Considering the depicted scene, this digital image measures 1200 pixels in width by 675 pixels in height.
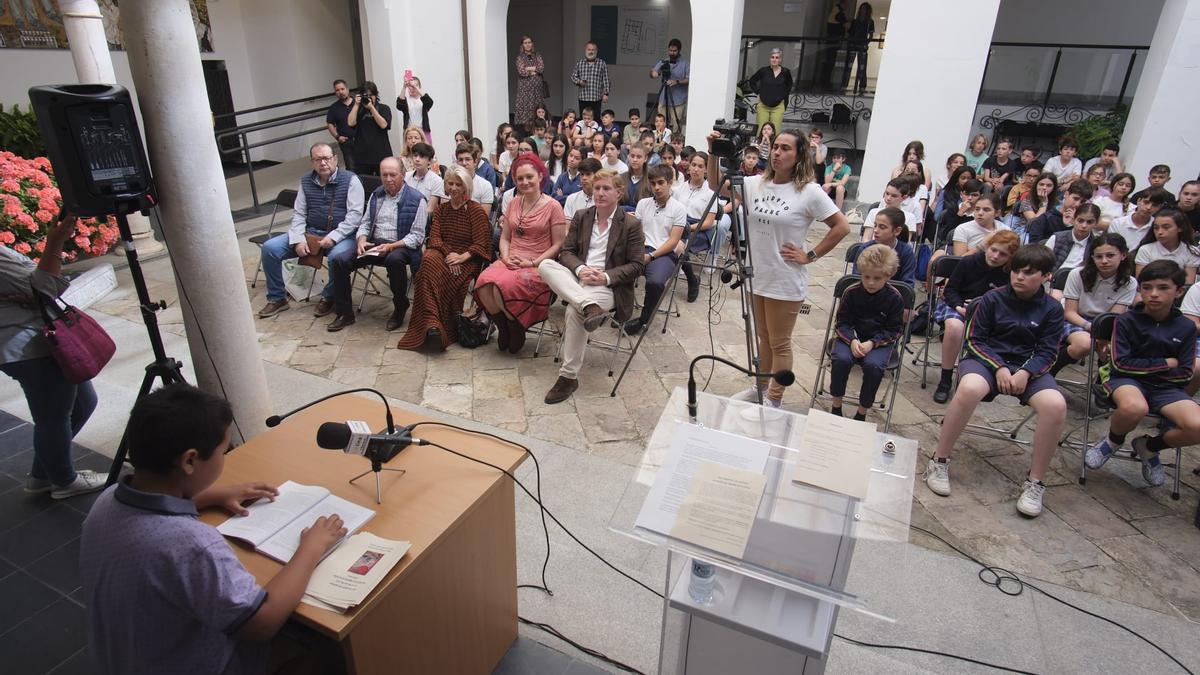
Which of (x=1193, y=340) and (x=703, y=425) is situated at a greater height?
(x=703, y=425)

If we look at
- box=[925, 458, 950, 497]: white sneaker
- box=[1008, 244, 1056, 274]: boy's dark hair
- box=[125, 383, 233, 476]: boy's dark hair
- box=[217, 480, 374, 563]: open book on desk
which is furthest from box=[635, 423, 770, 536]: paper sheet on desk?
box=[1008, 244, 1056, 274]: boy's dark hair

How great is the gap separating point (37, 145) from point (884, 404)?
7272 mm

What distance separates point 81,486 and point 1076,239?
617 cm

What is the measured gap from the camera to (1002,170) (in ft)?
25.4

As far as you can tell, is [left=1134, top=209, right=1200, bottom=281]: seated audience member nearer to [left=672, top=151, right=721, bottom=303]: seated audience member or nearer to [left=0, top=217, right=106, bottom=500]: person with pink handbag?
[left=672, top=151, right=721, bottom=303]: seated audience member

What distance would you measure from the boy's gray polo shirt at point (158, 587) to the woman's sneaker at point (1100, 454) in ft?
12.7

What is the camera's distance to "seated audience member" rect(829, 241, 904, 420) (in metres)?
3.66

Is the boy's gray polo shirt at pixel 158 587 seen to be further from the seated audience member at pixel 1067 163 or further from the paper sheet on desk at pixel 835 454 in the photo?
the seated audience member at pixel 1067 163

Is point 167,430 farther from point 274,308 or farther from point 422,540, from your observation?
point 274,308

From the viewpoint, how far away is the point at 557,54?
13.6 metres

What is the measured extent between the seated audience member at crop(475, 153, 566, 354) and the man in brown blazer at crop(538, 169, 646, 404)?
0.58 ft

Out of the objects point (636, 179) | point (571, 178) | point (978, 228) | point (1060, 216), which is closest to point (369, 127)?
point (571, 178)

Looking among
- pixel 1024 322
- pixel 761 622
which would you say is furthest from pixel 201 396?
pixel 1024 322

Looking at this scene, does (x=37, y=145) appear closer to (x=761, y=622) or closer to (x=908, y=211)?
(x=761, y=622)
